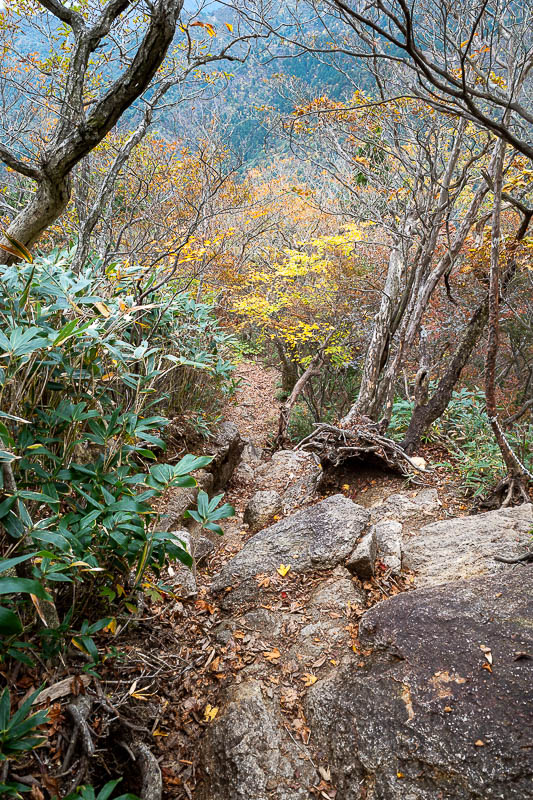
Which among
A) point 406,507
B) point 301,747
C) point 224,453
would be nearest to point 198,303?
point 224,453

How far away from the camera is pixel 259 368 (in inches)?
543

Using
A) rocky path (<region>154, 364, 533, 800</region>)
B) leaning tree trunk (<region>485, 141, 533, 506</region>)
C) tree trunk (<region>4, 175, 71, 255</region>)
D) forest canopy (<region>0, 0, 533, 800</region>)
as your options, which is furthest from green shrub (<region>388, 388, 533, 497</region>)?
tree trunk (<region>4, 175, 71, 255</region>)

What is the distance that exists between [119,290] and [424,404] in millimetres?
3489

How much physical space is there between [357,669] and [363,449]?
8.72 ft

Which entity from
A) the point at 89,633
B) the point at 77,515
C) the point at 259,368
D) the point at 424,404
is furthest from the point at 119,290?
the point at 259,368

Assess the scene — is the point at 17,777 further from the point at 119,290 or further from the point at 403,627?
the point at 119,290

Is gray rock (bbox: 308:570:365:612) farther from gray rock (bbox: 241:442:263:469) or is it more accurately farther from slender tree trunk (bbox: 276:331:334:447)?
slender tree trunk (bbox: 276:331:334:447)

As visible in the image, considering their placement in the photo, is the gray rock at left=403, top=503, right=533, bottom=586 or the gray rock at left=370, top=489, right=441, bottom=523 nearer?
the gray rock at left=403, top=503, right=533, bottom=586

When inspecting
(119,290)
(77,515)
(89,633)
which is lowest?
(89,633)

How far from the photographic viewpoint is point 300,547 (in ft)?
9.66

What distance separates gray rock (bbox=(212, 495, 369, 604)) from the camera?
276 cm

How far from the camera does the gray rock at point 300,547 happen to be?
2.76m

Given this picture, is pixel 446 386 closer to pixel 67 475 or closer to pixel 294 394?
pixel 294 394

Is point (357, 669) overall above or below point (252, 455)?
above
